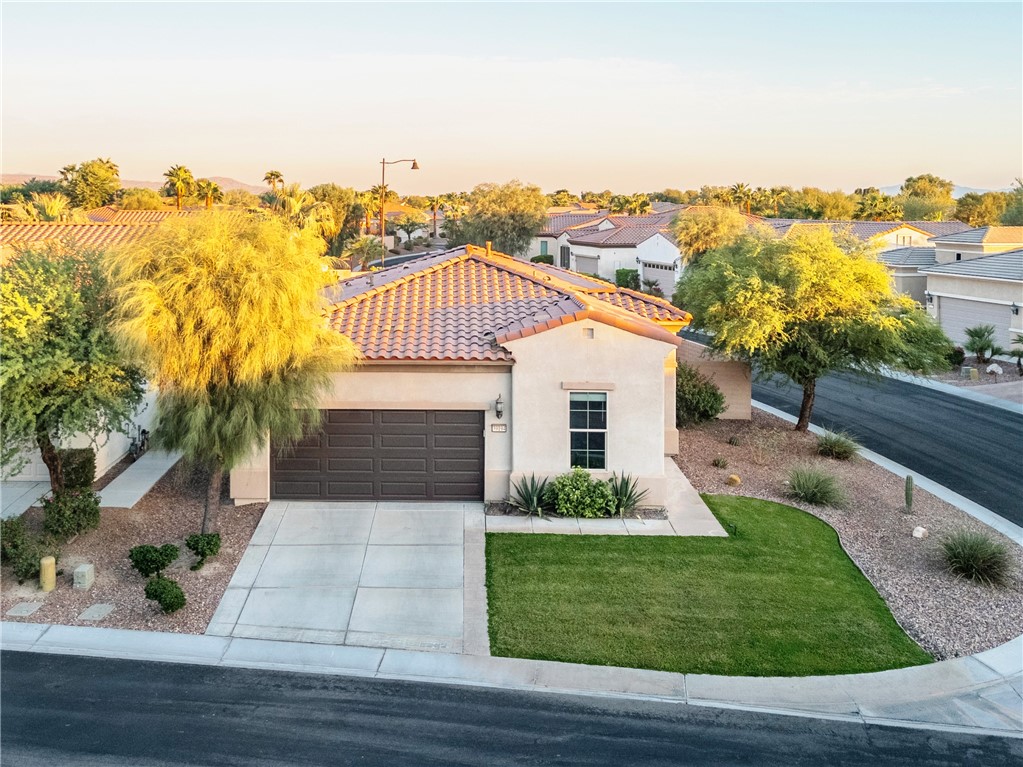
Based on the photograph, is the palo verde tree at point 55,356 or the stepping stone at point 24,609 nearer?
the stepping stone at point 24,609

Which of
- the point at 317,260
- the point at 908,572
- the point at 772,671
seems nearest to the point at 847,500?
the point at 908,572

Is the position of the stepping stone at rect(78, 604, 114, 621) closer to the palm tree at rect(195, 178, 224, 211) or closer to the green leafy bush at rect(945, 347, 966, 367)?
the green leafy bush at rect(945, 347, 966, 367)

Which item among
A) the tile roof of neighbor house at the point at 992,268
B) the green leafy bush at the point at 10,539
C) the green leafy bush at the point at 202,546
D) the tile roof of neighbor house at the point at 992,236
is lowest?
the green leafy bush at the point at 202,546

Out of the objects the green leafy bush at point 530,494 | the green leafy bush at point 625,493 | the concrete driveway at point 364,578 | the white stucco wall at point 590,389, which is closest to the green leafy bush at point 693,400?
the white stucco wall at point 590,389

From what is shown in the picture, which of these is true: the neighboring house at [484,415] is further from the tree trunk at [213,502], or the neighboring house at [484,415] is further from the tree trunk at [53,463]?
the tree trunk at [53,463]

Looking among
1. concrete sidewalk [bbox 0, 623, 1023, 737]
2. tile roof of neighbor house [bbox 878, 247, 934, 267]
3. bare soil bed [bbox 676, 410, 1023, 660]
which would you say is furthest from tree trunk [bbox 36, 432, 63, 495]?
tile roof of neighbor house [bbox 878, 247, 934, 267]

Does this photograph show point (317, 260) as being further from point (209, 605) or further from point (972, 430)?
point (972, 430)

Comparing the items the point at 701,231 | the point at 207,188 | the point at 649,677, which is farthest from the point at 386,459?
the point at 207,188
